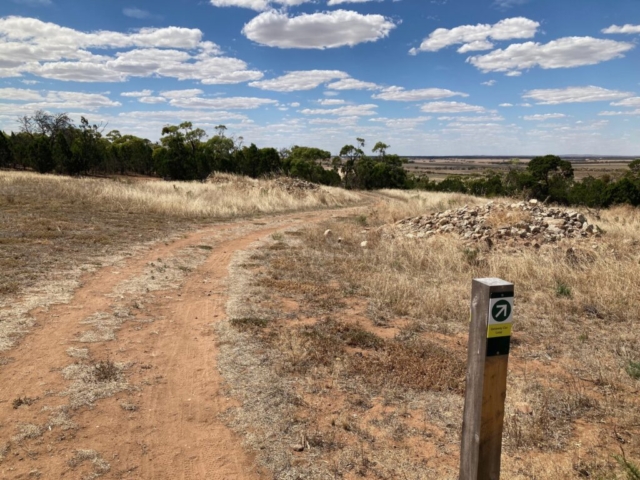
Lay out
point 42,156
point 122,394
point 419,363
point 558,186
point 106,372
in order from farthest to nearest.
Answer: point 42,156
point 558,186
point 419,363
point 106,372
point 122,394

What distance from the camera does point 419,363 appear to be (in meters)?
5.07

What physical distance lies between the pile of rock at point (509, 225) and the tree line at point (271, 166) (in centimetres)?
1816

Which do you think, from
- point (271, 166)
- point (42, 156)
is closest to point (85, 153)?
point (42, 156)

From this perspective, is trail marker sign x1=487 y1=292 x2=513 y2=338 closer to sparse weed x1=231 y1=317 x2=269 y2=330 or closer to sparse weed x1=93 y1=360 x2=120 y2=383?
sparse weed x1=93 y1=360 x2=120 y2=383

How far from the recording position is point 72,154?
128 feet

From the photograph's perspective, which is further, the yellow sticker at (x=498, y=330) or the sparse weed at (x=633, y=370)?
the sparse weed at (x=633, y=370)

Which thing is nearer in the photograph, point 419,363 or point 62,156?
point 419,363

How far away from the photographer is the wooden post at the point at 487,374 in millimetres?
2410

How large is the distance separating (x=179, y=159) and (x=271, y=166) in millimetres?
8186

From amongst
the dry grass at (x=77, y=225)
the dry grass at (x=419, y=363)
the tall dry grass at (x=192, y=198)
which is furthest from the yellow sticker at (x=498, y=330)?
the tall dry grass at (x=192, y=198)

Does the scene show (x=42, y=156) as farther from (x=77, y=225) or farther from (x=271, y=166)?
(x=77, y=225)

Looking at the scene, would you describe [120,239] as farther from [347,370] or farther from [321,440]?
[321,440]

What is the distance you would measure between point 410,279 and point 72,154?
39536 mm

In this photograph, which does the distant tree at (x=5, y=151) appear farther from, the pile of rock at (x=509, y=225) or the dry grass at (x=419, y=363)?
the dry grass at (x=419, y=363)
